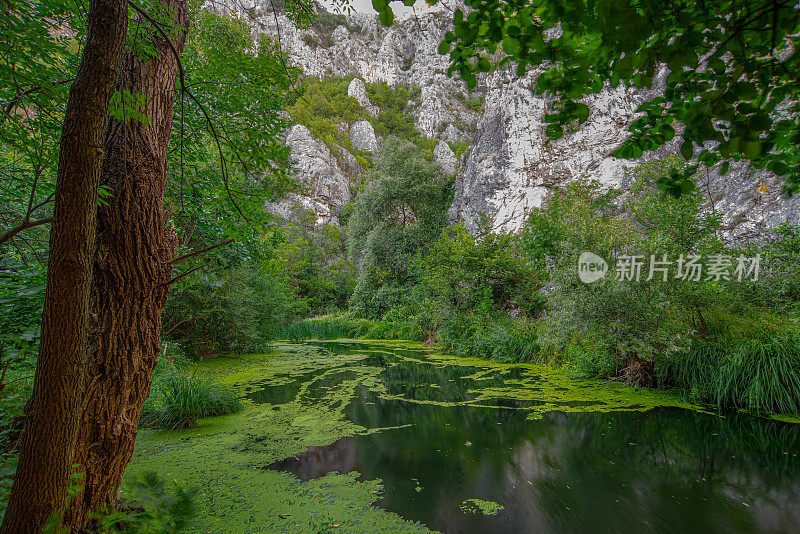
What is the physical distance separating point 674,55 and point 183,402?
4.84 metres

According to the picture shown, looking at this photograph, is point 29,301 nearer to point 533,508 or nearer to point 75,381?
point 75,381

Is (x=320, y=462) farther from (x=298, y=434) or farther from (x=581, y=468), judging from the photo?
(x=581, y=468)

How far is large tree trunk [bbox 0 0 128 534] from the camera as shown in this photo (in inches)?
37.4

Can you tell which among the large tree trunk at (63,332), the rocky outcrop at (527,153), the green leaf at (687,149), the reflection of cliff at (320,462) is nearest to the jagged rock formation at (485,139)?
the rocky outcrop at (527,153)

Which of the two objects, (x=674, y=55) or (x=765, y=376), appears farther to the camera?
(x=765, y=376)

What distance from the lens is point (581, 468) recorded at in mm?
2891

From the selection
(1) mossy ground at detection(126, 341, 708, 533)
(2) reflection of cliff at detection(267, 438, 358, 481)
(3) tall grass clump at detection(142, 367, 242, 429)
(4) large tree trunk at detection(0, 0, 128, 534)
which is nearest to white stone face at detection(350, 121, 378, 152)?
(1) mossy ground at detection(126, 341, 708, 533)

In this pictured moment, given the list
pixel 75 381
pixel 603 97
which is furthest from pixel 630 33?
pixel 603 97

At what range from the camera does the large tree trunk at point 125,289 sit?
1.42m

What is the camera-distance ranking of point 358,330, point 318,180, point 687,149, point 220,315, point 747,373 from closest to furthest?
point 687,149, point 747,373, point 220,315, point 358,330, point 318,180

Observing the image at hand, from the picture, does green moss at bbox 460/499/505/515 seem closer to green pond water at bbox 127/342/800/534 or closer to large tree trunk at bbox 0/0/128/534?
green pond water at bbox 127/342/800/534

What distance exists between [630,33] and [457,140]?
3119cm

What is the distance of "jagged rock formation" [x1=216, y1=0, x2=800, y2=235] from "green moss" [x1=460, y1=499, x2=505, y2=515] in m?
2.23

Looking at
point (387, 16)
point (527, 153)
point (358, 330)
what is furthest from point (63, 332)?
point (527, 153)
